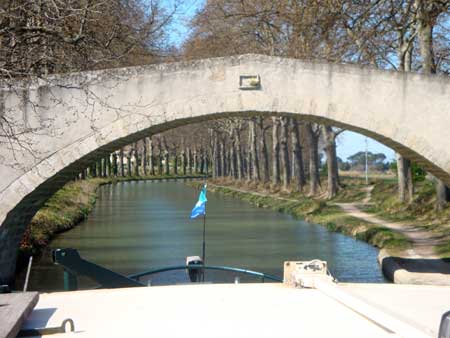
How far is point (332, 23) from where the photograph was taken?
690 inches

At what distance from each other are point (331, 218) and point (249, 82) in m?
11.6

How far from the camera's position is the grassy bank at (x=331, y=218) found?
17.1m

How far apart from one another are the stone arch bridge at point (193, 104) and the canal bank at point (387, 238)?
63.3 inches

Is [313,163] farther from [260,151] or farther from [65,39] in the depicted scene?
[65,39]

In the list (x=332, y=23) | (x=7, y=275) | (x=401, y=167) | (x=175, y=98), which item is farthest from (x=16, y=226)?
(x=401, y=167)

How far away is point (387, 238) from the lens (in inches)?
680

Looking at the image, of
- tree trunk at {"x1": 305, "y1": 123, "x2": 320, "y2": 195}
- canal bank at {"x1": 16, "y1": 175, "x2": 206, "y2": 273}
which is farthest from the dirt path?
tree trunk at {"x1": 305, "y1": 123, "x2": 320, "y2": 195}

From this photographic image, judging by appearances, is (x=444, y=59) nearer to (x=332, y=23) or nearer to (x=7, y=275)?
(x=332, y=23)

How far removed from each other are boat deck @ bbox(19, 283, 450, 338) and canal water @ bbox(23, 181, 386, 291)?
7.91 meters

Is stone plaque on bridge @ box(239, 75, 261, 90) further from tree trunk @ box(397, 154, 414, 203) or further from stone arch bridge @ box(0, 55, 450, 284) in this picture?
tree trunk @ box(397, 154, 414, 203)

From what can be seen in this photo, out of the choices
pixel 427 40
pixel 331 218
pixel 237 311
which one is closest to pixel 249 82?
pixel 427 40

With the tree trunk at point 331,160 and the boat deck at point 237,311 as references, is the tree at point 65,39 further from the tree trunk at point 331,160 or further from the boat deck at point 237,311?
the tree trunk at point 331,160

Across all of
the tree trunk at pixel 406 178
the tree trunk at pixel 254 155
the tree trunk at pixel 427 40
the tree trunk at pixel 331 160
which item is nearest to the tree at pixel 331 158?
the tree trunk at pixel 331 160

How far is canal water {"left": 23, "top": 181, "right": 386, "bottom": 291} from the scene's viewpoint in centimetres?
1490
